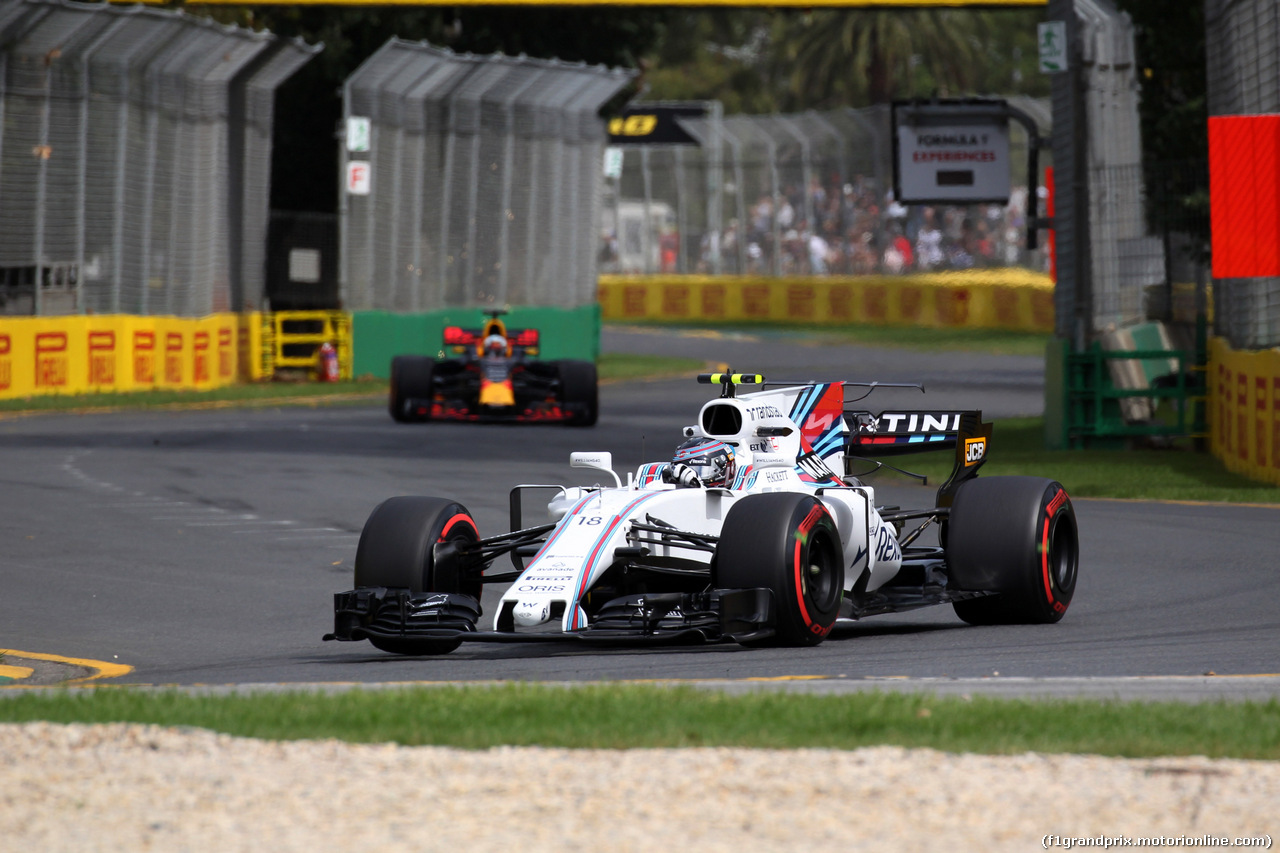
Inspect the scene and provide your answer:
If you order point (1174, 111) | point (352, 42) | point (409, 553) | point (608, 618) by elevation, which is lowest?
point (608, 618)

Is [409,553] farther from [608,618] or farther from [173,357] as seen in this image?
[173,357]

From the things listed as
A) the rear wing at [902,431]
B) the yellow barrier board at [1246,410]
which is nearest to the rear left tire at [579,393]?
the yellow barrier board at [1246,410]

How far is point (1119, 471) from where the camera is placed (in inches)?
758

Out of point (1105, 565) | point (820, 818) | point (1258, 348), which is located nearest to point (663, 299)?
point (1258, 348)

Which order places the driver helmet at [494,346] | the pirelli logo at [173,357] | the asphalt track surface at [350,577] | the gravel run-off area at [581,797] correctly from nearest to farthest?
the gravel run-off area at [581,797]
the asphalt track surface at [350,577]
the driver helmet at [494,346]
the pirelli logo at [173,357]

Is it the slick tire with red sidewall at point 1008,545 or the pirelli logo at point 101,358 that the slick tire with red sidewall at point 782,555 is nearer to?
the slick tire with red sidewall at point 1008,545

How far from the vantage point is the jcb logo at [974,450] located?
37.2 feet

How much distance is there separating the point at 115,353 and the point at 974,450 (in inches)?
744

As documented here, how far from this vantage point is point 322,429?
2395 cm

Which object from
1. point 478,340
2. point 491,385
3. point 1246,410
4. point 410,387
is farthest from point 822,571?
point 478,340

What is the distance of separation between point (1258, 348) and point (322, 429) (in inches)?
424

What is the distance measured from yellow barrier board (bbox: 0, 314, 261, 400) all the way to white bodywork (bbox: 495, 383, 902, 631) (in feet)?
58.3

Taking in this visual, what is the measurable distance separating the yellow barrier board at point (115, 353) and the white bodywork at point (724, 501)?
17773mm

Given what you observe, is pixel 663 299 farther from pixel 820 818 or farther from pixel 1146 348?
pixel 820 818
